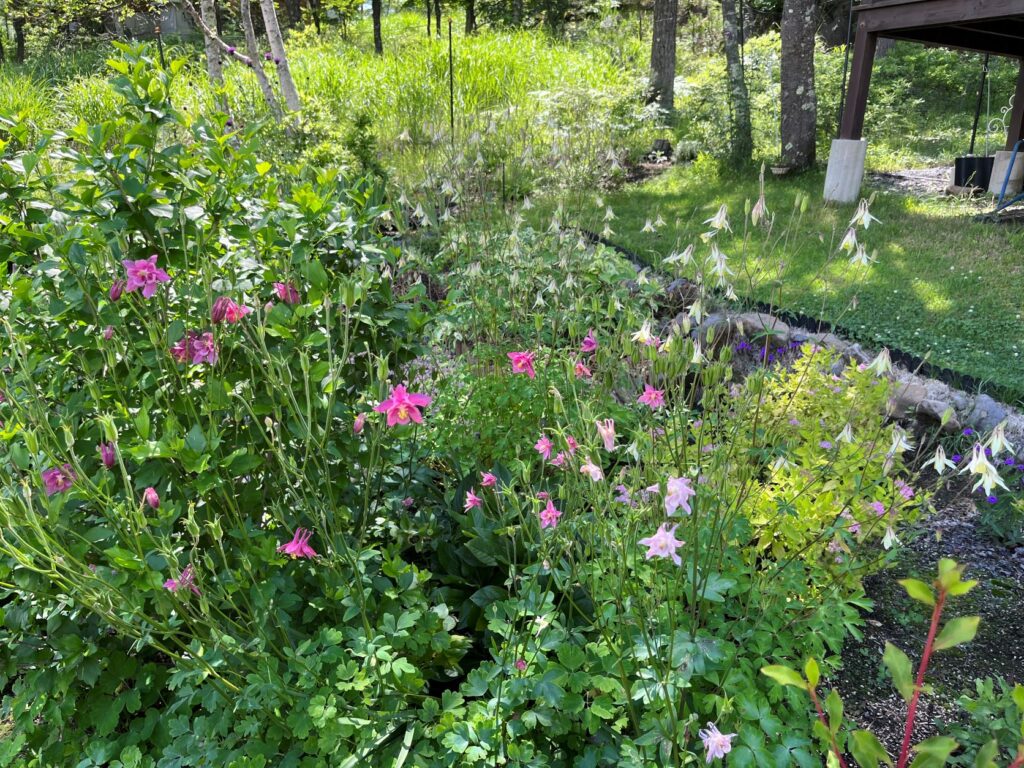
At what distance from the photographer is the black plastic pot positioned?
7738mm

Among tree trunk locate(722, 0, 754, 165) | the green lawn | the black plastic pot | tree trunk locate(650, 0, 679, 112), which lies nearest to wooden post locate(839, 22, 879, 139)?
the green lawn

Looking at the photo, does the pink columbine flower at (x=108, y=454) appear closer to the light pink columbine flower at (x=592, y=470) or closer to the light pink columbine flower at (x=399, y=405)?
the light pink columbine flower at (x=399, y=405)

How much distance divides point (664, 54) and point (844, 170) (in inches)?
158

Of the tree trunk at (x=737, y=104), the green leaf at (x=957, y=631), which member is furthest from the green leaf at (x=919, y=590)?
the tree trunk at (x=737, y=104)

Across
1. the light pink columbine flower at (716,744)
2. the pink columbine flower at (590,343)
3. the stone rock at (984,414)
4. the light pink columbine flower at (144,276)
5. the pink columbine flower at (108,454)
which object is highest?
the light pink columbine flower at (144,276)

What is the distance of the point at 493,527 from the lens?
200 centimetres

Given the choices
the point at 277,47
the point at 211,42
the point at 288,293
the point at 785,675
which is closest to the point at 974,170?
the point at 277,47

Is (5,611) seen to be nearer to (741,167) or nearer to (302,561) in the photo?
(302,561)

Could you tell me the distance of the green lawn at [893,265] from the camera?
3908 millimetres

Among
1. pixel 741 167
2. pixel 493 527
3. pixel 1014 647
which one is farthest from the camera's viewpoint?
pixel 741 167

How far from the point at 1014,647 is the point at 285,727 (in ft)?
6.83

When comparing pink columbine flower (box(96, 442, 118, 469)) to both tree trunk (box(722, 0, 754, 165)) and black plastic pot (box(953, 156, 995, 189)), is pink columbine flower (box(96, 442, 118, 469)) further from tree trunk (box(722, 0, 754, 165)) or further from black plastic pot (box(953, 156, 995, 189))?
black plastic pot (box(953, 156, 995, 189))

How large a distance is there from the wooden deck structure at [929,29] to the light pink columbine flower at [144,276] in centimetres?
664

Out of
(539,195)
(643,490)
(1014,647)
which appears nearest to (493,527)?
(643,490)
